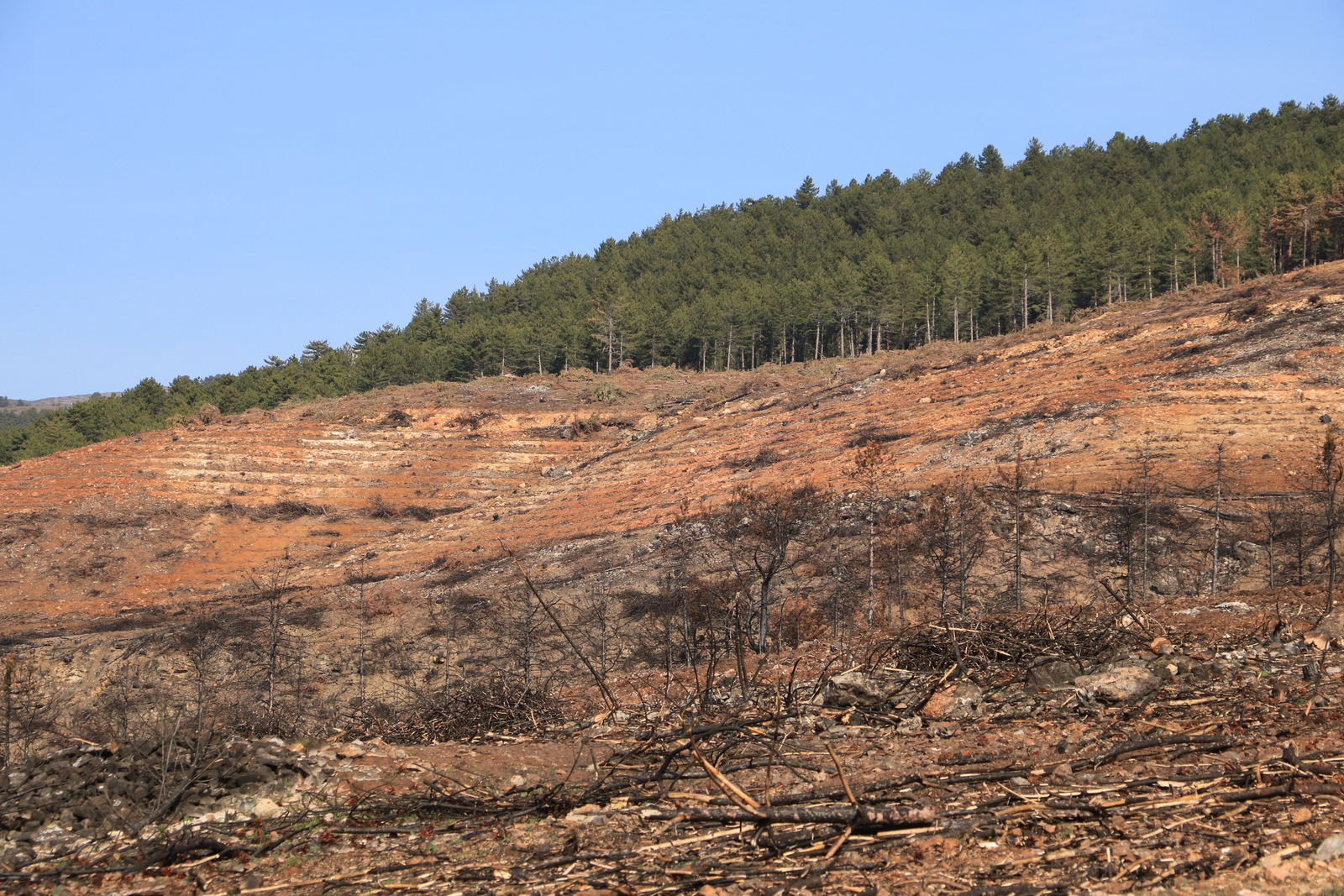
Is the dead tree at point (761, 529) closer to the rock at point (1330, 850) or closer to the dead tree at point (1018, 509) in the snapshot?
the dead tree at point (1018, 509)

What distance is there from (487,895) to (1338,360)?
47.1 m

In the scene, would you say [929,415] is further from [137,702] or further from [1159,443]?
[137,702]

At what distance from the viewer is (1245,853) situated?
5.38 meters

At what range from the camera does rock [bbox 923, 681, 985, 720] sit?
10234 mm

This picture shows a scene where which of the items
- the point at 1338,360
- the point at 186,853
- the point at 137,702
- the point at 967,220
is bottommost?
the point at 137,702

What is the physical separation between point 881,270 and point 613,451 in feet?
146

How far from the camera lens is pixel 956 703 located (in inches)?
409

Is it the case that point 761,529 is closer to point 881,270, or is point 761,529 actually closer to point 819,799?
point 819,799

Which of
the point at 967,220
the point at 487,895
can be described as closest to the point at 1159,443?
the point at 487,895

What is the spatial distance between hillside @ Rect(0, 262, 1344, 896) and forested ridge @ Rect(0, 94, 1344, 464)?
1550cm

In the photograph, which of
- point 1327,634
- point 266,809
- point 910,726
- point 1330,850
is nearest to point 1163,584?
point 1327,634

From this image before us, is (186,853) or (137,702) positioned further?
(137,702)

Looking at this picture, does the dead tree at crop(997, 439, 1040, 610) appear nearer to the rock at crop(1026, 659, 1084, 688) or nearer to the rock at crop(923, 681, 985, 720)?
the rock at crop(1026, 659, 1084, 688)

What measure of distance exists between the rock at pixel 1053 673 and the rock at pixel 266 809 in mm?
8642
